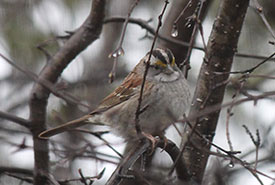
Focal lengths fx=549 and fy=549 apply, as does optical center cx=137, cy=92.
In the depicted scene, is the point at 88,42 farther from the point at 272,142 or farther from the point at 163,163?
the point at 272,142

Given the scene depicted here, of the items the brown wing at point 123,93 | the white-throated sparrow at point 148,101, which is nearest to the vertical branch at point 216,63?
the white-throated sparrow at point 148,101

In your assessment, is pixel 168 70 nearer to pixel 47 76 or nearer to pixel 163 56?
pixel 163 56

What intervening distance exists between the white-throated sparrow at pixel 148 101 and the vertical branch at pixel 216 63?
17 cm

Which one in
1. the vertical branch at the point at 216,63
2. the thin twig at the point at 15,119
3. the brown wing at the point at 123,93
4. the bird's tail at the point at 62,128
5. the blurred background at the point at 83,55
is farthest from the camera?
the blurred background at the point at 83,55

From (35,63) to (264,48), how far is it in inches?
113

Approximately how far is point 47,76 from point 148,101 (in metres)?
0.89

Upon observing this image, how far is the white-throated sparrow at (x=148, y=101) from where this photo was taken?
451 centimetres

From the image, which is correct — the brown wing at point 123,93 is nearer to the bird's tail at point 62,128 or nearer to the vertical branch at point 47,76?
the bird's tail at point 62,128

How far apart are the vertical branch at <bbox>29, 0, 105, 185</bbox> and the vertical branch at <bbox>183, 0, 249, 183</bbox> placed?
3.25 feet

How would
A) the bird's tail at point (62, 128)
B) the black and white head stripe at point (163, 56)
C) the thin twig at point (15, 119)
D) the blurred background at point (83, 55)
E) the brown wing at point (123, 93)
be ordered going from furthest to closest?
the blurred background at point (83, 55), the brown wing at point (123, 93), the black and white head stripe at point (163, 56), the bird's tail at point (62, 128), the thin twig at point (15, 119)

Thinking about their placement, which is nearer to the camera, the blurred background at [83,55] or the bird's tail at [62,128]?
the bird's tail at [62,128]

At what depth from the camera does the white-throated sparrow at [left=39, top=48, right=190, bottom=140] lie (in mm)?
4512

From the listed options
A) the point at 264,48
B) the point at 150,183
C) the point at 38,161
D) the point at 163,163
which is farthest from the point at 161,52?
the point at 264,48

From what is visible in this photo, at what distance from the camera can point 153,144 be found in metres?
3.98
